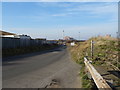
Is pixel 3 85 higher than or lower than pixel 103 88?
lower

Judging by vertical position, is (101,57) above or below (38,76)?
above

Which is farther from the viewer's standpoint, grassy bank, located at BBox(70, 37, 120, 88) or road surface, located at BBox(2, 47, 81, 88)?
grassy bank, located at BBox(70, 37, 120, 88)

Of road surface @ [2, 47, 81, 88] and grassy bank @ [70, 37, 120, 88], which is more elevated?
grassy bank @ [70, 37, 120, 88]

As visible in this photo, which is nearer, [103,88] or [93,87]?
[103,88]

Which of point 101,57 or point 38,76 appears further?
point 101,57

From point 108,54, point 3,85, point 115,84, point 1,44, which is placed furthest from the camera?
point 1,44

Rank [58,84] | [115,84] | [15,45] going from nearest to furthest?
[115,84]
[58,84]
[15,45]

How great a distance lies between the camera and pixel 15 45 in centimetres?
3094

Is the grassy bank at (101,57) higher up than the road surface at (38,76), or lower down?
higher up

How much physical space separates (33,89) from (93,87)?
2523 millimetres

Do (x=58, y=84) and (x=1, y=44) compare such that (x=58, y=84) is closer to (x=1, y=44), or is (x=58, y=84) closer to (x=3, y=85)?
(x=3, y=85)

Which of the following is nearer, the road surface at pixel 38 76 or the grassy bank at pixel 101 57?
the road surface at pixel 38 76

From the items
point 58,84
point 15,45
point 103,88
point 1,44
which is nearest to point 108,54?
point 58,84

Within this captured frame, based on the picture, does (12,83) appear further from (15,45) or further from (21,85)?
(15,45)
